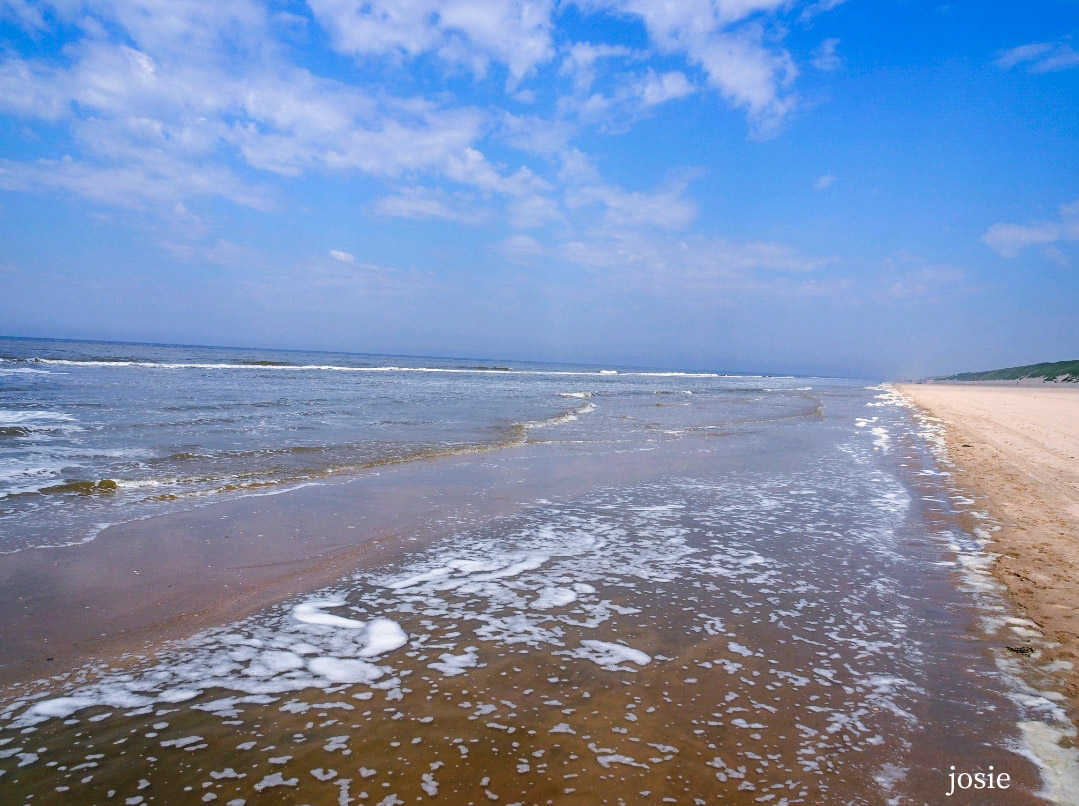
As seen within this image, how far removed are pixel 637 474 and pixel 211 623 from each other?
21.3 feet

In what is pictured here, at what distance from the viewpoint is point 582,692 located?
2.96 metres

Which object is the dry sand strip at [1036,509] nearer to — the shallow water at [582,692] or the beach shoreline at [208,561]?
the shallow water at [582,692]

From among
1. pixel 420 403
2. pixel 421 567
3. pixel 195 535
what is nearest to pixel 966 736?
pixel 421 567

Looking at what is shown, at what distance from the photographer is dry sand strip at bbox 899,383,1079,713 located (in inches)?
160

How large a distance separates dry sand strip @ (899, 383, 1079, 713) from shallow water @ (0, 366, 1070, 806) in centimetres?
26

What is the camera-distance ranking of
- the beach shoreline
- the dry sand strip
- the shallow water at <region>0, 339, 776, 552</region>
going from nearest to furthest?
the beach shoreline < the dry sand strip < the shallow water at <region>0, 339, 776, 552</region>

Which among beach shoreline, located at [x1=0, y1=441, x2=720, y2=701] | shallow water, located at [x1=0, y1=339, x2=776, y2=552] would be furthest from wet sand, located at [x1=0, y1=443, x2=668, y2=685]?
shallow water, located at [x1=0, y1=339, x2=776, y2=552]

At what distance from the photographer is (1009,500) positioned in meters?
7.54

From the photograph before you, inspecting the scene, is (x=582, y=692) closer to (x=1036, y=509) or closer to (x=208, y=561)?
(x=208, y=561)

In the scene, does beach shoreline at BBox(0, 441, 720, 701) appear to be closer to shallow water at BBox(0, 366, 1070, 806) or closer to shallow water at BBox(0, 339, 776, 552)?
shallow water at BBox(0, 366, 1070, 806)

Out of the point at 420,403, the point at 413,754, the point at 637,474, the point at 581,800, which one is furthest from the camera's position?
the point at 420,403

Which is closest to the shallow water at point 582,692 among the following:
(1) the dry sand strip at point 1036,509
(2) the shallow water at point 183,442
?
(1) the dry sand strip at point 1036,509

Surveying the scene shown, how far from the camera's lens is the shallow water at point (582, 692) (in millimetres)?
2332

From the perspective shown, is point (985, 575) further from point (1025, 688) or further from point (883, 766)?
point (883, 766)
